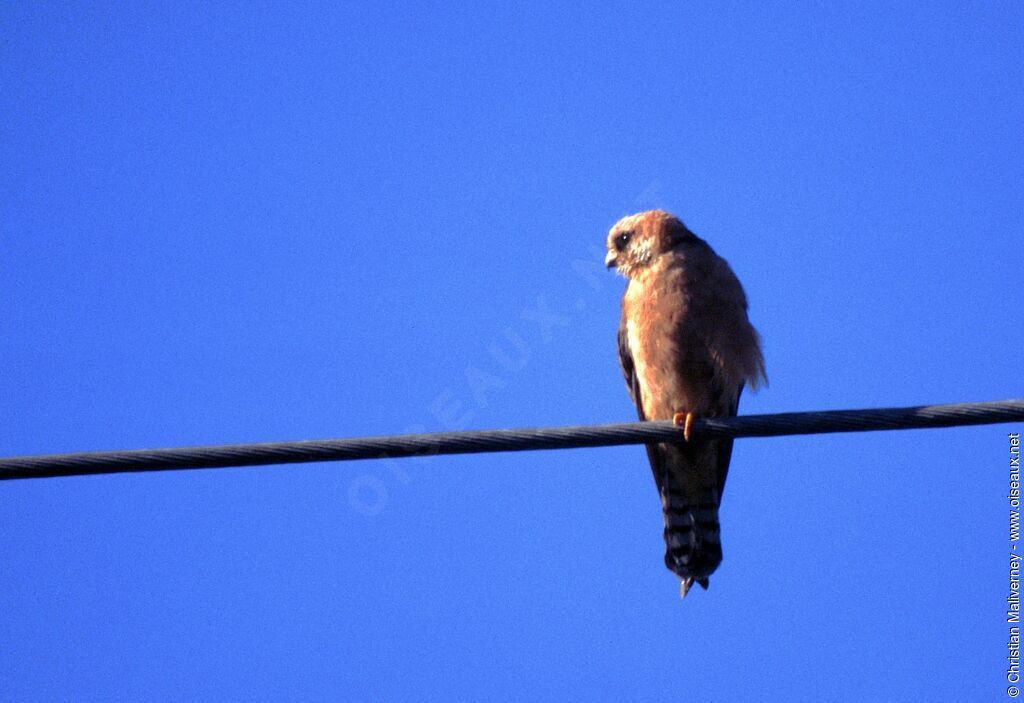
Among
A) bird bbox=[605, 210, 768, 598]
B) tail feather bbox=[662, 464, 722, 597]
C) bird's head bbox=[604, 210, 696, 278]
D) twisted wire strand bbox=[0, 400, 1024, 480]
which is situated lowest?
twisted wire strand bbox=[0, 400, 1024, 480]

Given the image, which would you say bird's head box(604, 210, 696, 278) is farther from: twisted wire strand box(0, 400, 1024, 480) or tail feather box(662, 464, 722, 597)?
twisted wire strand box(0, 400, 1024, 480)

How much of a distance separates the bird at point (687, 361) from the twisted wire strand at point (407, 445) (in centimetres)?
217

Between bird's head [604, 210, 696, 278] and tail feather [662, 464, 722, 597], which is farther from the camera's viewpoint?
bird's head [604, 210, 696, 278]

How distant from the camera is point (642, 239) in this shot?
24.3 feet

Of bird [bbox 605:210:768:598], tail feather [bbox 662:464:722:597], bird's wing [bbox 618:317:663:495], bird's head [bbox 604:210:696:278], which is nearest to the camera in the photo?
bird [bbox 605:210:768:598]

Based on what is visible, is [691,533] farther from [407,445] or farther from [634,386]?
[407,445]

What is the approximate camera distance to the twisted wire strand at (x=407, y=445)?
158 inches

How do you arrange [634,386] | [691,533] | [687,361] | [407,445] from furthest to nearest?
[634,386]
[691,533]
[687,361]
[407,445]

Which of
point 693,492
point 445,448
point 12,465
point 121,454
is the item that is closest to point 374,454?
point 445,448

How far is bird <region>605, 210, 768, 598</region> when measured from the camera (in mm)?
6617

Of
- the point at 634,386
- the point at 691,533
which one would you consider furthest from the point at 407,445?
the point at 634,386

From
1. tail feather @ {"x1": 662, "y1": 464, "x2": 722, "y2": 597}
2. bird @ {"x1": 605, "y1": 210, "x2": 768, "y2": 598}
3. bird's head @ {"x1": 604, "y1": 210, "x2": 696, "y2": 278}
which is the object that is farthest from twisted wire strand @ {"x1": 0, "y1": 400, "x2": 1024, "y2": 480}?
bird's head @ {"x1": 604, "y1": 210, "x2": 696, "y2": 278}

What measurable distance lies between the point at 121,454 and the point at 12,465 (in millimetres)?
443

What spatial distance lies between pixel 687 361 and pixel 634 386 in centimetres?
82
